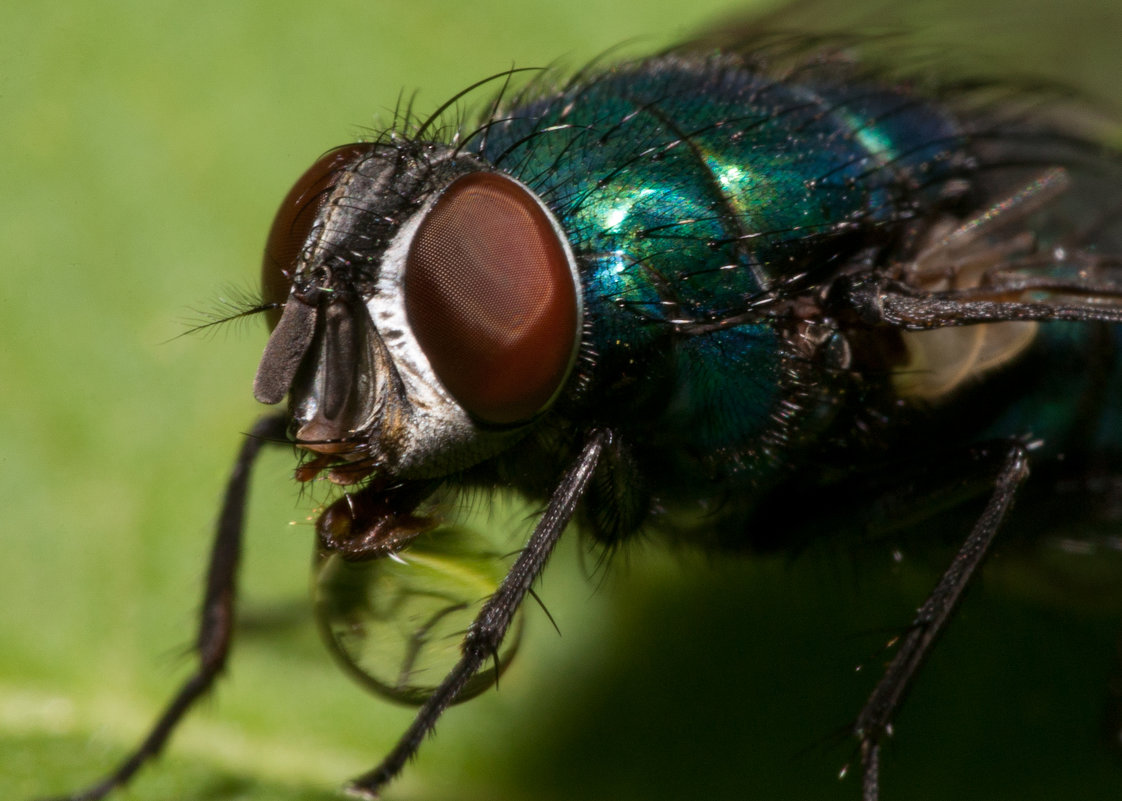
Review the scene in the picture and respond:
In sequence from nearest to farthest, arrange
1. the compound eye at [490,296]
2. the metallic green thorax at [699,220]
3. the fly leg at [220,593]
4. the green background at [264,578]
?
the compound eye at [490,296], the metallic green thorax at [699,220], the fly leg at [220,593], the green background at [264,578]

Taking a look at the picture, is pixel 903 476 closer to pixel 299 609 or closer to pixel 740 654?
pixel 740 654

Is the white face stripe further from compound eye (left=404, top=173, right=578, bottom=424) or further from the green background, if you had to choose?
the green background

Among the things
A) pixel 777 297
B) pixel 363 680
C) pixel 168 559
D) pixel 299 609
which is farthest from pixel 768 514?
pixel 168 559

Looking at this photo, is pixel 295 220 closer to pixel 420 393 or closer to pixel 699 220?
pixel 420 393

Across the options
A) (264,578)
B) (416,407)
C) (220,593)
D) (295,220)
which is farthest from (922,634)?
(264,578)

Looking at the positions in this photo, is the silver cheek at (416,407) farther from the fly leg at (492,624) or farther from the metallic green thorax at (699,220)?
the metallic green thorax at (699,220)

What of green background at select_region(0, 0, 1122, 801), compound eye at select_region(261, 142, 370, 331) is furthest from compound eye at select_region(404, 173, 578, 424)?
green background at select_region(0, 0, 1122, 801)

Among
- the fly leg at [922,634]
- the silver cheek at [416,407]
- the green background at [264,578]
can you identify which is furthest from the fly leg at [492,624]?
the fly leg at [922,634]
